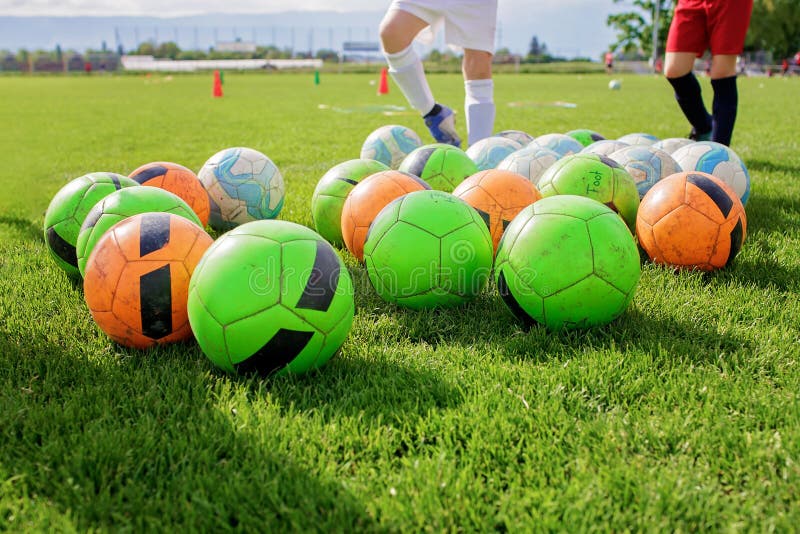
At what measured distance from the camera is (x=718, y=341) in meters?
2.95

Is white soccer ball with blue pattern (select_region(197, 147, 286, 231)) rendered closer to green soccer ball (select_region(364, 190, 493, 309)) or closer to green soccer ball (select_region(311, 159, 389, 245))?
green soccer ball (select_region(311, 159, 389, 245))

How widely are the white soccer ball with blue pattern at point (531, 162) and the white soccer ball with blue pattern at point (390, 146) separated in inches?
49.7

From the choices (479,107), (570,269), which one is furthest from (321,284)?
(479,107)

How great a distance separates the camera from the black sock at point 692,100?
6.65m

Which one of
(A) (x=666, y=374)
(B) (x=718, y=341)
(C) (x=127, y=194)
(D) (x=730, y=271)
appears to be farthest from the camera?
(D) (x=730, y=271)

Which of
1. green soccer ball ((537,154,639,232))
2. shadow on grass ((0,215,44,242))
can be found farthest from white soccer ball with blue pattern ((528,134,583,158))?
shadow on grass ((0,215,44,242))

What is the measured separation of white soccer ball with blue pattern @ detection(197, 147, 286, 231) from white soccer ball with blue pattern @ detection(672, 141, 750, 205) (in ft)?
11.4

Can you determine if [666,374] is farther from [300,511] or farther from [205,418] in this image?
[205,418]

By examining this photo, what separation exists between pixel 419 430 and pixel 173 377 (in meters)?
1.14

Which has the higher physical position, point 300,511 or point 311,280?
point 311,280

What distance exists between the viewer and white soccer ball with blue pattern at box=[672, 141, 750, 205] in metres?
4.97

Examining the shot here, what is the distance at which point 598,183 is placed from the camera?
4387 millimetres

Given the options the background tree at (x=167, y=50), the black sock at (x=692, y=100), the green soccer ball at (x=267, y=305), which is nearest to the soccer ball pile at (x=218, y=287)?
the green soccer ball at (x=267, y=305)

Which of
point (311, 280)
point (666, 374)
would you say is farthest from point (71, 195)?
point (666, 374)
